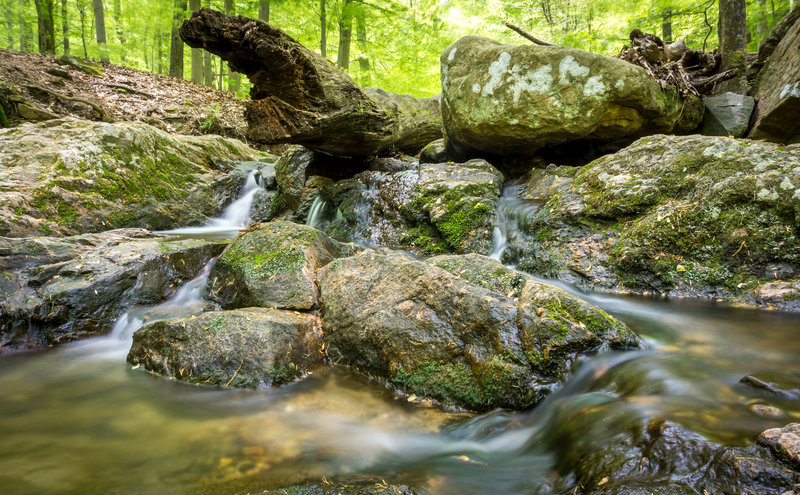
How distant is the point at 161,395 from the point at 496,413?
8.28 feet

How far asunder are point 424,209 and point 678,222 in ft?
10.4

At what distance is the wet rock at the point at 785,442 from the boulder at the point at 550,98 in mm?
4904

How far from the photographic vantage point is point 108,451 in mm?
2264

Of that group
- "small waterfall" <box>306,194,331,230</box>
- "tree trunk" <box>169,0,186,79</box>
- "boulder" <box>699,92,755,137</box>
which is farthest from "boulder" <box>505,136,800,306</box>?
"tree trunk" <box>169,0,186,79</box>

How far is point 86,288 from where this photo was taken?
13.4 ft

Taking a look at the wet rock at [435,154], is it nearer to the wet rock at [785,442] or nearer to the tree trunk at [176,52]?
the wet rock at [785,442]

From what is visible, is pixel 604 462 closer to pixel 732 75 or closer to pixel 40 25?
pixel 732 75

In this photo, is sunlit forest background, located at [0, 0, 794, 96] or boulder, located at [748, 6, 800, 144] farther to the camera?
sunlit forest background, located at [0, 0, 794, 96]

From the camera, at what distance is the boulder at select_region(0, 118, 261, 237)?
224 inches

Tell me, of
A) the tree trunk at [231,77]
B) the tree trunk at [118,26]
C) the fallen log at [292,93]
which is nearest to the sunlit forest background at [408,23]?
the tree trunk at [231,77]

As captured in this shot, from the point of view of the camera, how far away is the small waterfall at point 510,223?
17.4 feet

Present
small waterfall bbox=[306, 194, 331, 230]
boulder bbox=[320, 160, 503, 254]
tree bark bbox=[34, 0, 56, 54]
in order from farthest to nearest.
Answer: tree bark bbox=[34, 0, 56, 54]
small waterfall bbox=[306, 194, 331, 230]
boulder bbox=[320, 160, 503, 254]

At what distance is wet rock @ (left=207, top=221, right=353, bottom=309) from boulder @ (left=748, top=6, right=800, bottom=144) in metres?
6.15

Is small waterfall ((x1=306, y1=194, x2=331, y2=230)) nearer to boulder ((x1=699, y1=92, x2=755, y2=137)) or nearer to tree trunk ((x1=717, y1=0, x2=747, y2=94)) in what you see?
boulder ((x1=699, y1=92, x2=755, y2=137))
